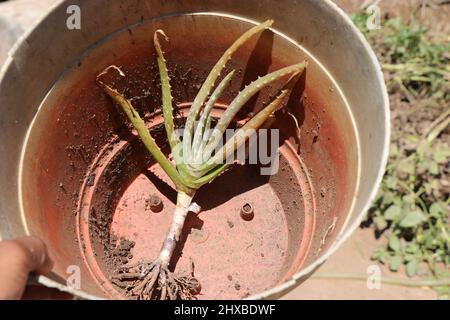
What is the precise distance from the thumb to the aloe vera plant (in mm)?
505

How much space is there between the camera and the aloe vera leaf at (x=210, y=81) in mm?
1581

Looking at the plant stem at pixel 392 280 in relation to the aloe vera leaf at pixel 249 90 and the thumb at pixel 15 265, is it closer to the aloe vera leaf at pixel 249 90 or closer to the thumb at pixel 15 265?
the aloe vera leaf at pixel 249 90

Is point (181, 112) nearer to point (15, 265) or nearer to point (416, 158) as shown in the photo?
point (15, 265)

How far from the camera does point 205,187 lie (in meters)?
1.88

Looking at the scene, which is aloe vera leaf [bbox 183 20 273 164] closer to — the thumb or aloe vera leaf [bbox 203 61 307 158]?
aloe vera leaf [bbox 203 61 307 158]

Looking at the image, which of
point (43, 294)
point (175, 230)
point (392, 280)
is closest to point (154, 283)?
point (175, 230)

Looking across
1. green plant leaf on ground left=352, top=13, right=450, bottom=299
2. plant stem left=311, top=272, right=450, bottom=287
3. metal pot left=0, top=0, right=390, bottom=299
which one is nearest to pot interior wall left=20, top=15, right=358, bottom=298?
metal pot left=0, top=0, right=390, bottom=299

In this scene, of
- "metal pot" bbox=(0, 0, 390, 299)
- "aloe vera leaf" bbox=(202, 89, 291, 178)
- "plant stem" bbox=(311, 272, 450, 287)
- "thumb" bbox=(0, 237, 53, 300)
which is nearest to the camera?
"thumb" bbox=(0, 237, 53, 300)

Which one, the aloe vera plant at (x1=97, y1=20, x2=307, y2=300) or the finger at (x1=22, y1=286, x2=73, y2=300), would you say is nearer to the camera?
the finger at (x1=22, y1=286, x2=73, y2=300)

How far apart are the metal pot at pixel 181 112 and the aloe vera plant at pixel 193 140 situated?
83 mm

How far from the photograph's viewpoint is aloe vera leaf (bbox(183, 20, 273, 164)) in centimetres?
158

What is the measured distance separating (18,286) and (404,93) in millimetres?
2099

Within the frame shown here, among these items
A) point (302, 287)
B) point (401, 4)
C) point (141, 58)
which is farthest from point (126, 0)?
point (401, 4)

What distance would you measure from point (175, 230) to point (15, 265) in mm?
622
